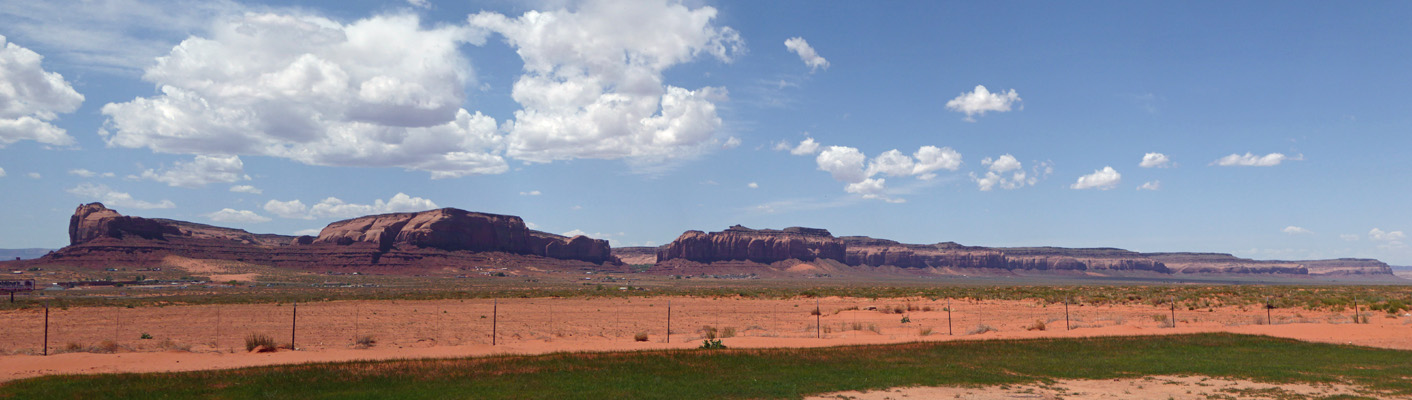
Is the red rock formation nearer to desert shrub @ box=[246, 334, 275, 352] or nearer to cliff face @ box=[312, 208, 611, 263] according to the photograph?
cliff face @ box=[312, 208, 611, 263]

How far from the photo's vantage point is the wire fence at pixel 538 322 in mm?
27734

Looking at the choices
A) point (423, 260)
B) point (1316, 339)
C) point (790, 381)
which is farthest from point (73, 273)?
point (1316, 339)

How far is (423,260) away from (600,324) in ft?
440

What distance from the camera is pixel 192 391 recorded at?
1438cm

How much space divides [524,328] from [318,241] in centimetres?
17462

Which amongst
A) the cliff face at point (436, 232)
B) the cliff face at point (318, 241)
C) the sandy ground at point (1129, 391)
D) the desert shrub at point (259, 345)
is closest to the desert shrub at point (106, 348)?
the desert shrub at point (259, 345)

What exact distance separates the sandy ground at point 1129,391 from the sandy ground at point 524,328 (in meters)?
0.87

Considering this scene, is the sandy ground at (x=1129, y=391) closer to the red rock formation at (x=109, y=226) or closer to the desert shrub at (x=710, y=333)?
the desert shrub at (x=710, y=333)

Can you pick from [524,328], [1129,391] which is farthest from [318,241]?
[1129,391]

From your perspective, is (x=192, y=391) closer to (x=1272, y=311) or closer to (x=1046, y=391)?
(x=1046, y=391)

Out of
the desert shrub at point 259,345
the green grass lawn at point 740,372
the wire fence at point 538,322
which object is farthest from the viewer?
the wire fence at point 538,322

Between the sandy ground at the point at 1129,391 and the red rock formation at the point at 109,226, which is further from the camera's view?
the red rock formation at the point at 109,226

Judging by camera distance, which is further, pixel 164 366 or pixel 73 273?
pixel 73 273

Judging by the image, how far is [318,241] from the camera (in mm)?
185375
